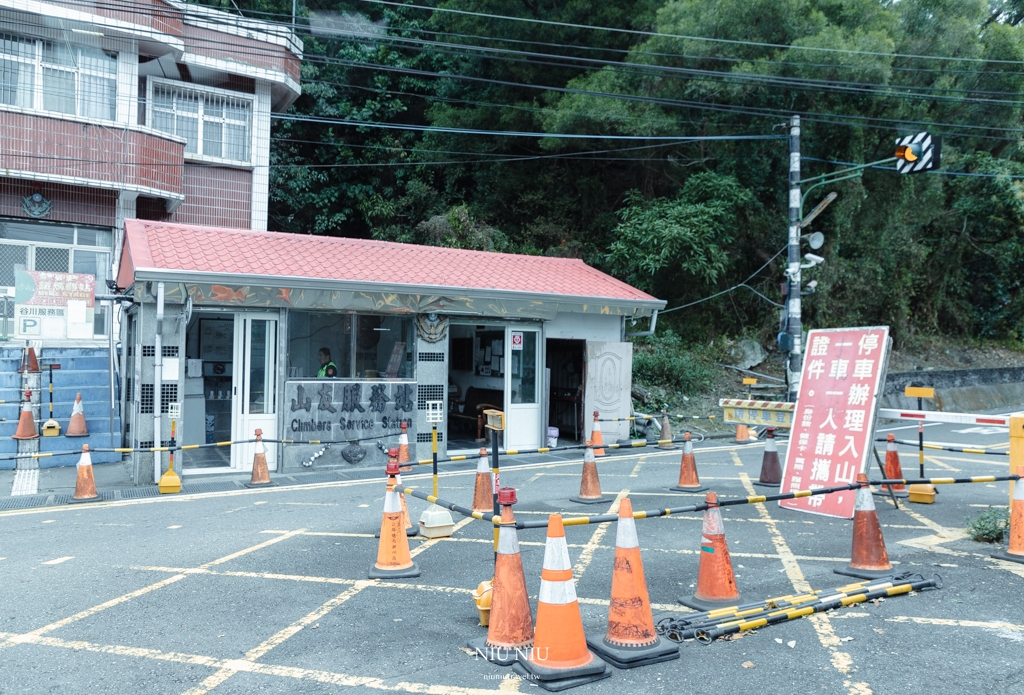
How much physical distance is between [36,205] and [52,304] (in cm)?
288

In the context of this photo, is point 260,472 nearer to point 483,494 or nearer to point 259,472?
point 259,472

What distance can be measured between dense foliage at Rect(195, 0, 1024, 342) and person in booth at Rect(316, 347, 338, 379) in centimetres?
909

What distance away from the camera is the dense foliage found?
20.8 metres

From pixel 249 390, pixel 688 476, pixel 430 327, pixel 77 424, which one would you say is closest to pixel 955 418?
pixel 688 476

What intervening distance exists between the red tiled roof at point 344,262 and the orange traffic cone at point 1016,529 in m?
8.96

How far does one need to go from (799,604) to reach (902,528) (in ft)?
12.2

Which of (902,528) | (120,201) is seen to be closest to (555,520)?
(902,528)

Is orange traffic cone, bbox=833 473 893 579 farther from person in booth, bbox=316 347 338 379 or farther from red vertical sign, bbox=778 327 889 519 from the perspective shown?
person in booth, bbox=316 347 338 379

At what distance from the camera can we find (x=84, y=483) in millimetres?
9883

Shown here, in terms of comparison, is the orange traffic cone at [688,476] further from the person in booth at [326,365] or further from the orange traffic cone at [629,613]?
the person in booth at [326,365]

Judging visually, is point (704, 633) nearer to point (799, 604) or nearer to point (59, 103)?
point (799, 604)

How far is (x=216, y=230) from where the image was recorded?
13922mm

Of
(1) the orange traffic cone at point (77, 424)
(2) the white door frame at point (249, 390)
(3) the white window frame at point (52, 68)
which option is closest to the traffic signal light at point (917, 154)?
(2) the white door frame at point (249, 390)

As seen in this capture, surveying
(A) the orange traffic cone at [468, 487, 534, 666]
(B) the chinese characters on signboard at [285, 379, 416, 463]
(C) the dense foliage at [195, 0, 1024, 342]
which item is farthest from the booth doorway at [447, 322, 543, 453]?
(A) the orange traffic cone at [468, 487, 534, 666]
